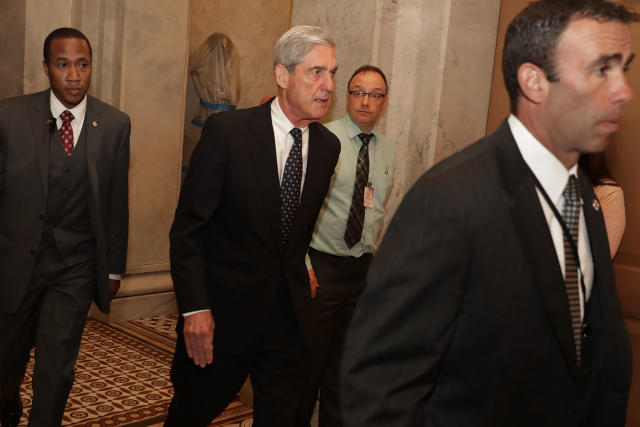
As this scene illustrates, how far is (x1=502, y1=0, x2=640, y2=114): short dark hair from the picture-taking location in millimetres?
1554

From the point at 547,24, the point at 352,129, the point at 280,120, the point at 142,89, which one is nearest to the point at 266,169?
the point at 280,120

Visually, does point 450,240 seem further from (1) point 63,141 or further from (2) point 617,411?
(1) point 63,141

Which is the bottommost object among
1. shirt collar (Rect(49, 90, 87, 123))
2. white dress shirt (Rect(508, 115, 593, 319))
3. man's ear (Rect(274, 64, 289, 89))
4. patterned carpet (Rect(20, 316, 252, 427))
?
patterned carpet (Rect(20, 316, 252, 427))

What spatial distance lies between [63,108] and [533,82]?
8.98 ft

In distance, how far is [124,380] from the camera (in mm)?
4785

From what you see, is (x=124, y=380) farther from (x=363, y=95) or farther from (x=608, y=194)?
(x=608, y=194)

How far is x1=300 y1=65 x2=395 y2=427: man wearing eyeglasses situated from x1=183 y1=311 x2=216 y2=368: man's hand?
39.1 inches

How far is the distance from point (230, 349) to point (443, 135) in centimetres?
225

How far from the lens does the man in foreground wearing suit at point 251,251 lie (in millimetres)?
2791

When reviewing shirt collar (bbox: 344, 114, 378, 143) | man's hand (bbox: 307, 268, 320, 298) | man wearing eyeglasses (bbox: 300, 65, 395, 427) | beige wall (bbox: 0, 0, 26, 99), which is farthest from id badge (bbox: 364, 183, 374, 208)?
beige wall (bbox: 0, 0, 26, 99)

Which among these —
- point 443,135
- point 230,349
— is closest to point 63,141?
point 230,349

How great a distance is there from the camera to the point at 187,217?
2803 millimetres

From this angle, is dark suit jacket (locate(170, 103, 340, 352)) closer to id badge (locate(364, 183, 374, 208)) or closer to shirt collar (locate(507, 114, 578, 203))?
id badge (locate(364, 183, 374, 208))

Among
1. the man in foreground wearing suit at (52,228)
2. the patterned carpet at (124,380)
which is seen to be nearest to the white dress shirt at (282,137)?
the man in foreground wearing suit at (52,228)
